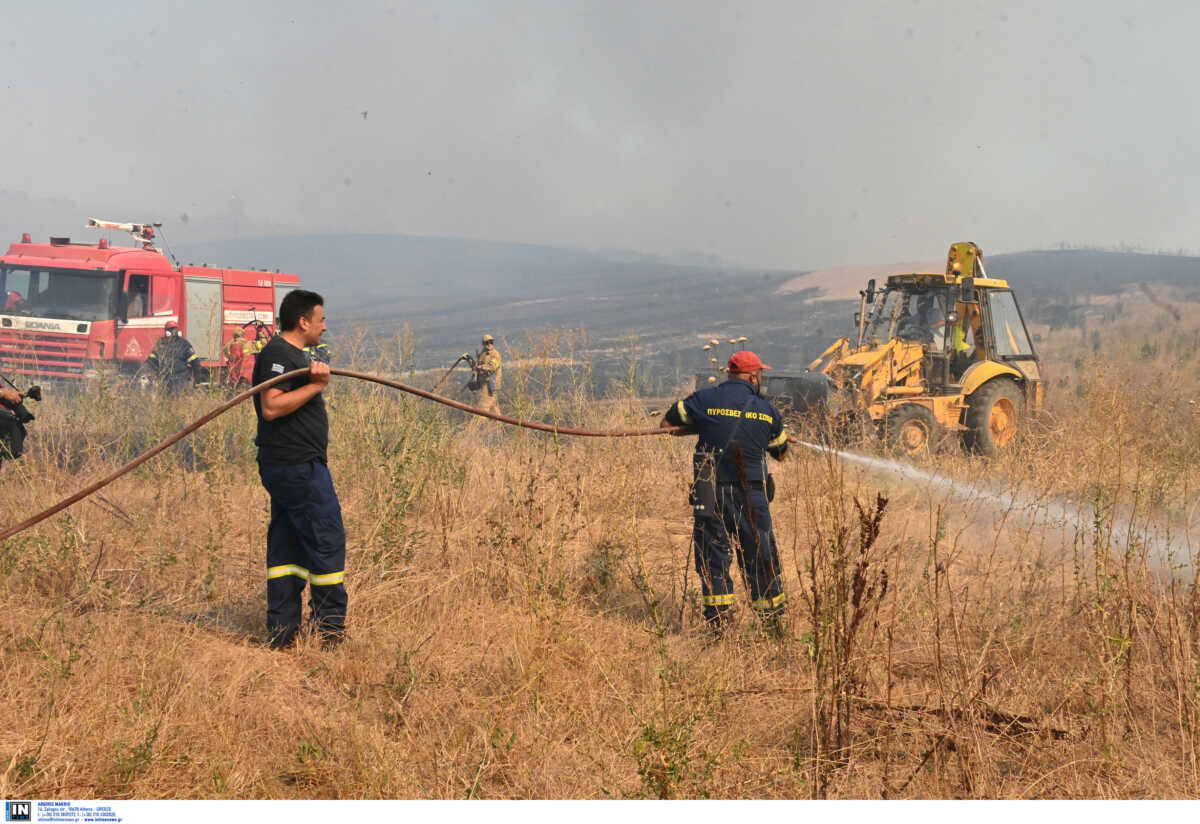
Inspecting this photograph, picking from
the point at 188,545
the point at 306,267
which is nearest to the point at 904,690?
the point at 188,545

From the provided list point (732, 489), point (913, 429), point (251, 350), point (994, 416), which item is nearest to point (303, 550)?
point (732, 489)

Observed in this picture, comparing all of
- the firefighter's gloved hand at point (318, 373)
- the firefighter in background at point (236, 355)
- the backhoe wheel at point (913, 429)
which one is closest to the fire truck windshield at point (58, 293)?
the firefighter in background at point (236, 355)

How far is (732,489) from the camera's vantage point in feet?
14.6

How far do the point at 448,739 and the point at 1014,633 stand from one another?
A: 2460 mm

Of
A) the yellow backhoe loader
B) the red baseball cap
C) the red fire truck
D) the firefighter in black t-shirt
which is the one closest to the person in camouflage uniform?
the yellow backhoe loader

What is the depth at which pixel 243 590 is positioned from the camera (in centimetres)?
480

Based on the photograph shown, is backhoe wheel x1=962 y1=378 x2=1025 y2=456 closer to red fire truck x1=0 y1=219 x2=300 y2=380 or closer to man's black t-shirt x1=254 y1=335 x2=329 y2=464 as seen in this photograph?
man's black t-shirt x1=254 y1=335 x2=329 y2=464

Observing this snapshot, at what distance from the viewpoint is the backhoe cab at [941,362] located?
33.2ft

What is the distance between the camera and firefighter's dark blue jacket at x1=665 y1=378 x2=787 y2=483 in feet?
14.7

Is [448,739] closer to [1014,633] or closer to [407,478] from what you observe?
[1014,633]

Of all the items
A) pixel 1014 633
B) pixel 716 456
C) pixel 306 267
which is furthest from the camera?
pixel 306 267

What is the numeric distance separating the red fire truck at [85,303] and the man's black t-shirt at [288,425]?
10394mm

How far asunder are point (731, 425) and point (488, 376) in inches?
320

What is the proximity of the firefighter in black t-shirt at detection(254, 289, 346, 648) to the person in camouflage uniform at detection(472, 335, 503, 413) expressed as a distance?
7.92 meters
